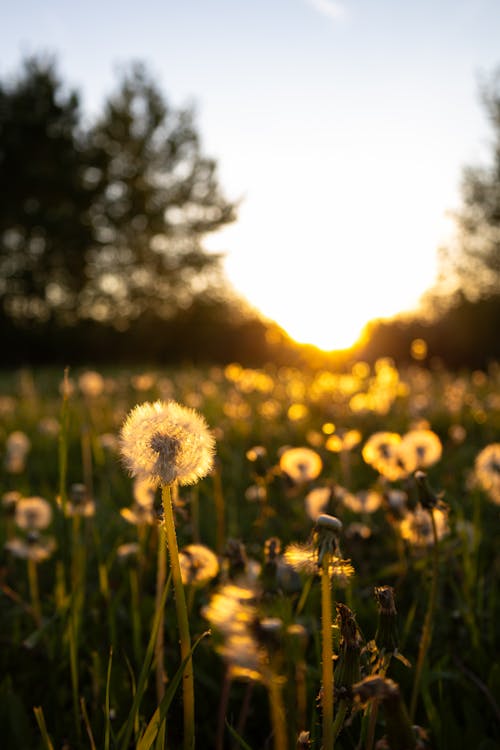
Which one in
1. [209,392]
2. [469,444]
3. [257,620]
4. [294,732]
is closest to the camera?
[257,620]

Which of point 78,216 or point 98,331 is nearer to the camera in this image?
point 98,331

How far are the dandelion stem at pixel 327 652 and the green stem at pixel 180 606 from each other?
166 mm

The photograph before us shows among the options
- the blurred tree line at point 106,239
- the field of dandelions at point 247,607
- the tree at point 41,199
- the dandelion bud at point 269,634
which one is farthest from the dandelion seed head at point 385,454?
the tree at point 41,199

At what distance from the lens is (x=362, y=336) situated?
19.5 metres

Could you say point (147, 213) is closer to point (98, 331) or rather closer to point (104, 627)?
point (98, 331)

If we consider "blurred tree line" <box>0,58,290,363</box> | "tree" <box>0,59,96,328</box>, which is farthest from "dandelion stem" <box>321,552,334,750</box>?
"tree" <box>0,59,96,328</box>

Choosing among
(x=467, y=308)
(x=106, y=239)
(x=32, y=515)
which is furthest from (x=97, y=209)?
(x=32, y=515)

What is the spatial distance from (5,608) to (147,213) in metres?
33.0

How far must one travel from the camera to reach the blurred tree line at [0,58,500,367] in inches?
941

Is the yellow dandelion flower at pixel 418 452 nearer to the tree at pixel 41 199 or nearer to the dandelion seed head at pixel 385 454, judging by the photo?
the dandelion seed head at pixel 385 454

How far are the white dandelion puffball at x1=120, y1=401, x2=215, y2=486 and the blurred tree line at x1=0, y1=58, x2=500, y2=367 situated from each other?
18599mm

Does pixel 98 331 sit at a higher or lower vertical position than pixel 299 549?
higher

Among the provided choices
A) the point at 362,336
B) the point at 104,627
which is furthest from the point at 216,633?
the point at 362,336

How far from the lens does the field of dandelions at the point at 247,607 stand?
0.78m
